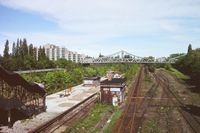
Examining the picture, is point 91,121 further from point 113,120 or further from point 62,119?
point 62,119

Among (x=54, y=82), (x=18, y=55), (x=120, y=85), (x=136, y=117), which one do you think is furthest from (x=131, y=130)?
(x=18, y=55)

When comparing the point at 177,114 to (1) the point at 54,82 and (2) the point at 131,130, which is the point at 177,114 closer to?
(2) the point at 131,130

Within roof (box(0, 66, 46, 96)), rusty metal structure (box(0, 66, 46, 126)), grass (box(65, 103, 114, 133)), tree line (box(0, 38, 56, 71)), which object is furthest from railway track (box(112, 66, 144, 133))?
tree line (box(0, 38, 56, 71))

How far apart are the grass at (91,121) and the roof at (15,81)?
619cm

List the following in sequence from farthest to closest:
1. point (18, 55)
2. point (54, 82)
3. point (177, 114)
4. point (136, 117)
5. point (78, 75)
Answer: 1. point (18, 55)
2. point (78, 75)
3. point (54, 82)
4. point (177, 114)
5. point (136, 117)

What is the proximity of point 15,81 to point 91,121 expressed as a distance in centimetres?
818

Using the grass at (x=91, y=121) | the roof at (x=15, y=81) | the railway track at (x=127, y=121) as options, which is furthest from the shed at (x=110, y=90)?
the roof at (x=15, y=81)

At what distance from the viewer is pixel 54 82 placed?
182ft

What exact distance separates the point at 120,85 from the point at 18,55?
280ft

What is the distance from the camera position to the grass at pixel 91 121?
23.7m

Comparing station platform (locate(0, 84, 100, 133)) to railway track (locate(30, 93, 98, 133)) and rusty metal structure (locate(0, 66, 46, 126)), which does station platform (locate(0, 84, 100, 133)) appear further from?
rusty metal structure (locate(0, 66, 46, 126))

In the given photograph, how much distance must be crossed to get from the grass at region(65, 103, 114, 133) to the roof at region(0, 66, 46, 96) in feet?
20.3

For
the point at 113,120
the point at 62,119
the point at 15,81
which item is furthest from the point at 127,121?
the point at 15,81

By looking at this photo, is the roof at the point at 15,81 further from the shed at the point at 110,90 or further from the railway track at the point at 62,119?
the shed at the point at 110,90
